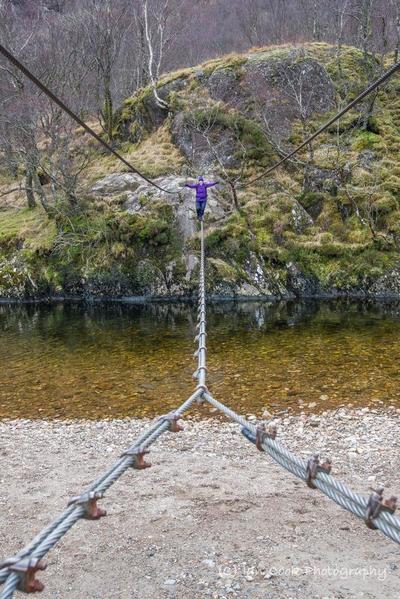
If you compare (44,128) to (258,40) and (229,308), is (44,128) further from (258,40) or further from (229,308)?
(258,40)

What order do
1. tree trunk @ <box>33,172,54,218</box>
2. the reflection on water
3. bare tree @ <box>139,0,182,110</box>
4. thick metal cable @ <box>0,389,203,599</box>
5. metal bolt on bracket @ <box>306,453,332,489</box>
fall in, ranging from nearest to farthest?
thick metal cable @ <box>0,389,203,599</box>, metal bolt on bracket @ <box>306,453,332,489</box>, the reflection on water, tree trunk @ <box>33,172,54,218</box>, bare tree @ <box>139,0,182,110</box>

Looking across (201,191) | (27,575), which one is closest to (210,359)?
(201,191)

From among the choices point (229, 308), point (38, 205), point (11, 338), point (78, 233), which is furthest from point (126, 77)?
point (11, 338)

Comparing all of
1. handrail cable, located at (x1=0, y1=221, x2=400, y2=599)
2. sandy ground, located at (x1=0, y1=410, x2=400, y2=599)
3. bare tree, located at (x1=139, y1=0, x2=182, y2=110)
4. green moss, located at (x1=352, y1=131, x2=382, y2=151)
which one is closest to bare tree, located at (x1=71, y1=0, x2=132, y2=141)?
bare tree, located at (x1=139, y1=0, x2=182, y2=110)

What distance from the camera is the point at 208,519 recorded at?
14.0ft

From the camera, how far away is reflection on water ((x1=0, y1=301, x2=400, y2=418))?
8.06 metres

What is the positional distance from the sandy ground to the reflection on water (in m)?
1.35

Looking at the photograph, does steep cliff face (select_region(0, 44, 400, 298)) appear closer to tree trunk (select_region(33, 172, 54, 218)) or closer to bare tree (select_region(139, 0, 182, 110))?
tree trunk (select_region(33, 172, 54, 218))

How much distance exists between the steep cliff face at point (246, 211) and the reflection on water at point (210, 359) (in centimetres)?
192

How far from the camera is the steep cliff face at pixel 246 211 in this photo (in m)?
17.3

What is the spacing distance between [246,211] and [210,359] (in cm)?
1020

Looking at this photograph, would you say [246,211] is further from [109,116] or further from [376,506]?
[376,506]

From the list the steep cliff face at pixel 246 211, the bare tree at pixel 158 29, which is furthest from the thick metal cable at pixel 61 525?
the bare tree at pixel 158 29

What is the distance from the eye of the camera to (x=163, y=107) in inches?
1008
